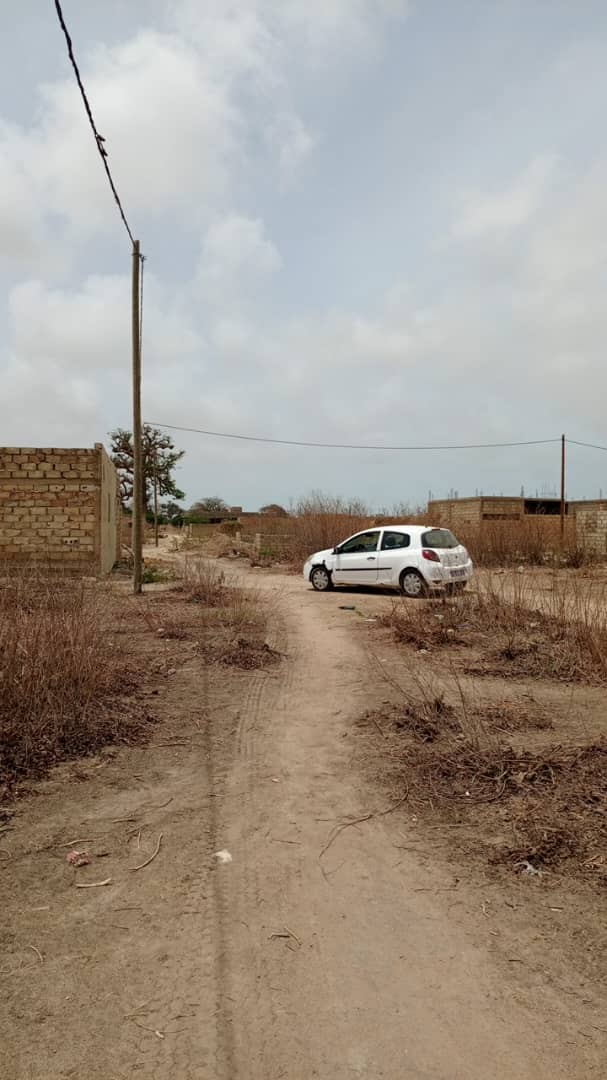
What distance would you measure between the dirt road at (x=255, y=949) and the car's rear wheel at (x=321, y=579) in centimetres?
1155

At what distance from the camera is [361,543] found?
15.4 metres

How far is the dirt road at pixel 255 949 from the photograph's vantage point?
2162 mm

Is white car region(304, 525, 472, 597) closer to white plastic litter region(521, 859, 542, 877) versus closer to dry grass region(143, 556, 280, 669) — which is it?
dry grass region(143, 556, 280, 669)

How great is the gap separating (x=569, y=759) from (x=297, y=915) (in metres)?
2.34

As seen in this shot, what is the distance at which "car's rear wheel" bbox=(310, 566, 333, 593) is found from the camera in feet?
53.4

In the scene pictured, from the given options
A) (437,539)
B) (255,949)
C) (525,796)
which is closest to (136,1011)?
(255,949)

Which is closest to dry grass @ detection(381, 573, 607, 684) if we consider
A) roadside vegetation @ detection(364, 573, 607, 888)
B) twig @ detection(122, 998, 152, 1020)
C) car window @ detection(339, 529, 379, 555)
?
roadside vegetation @ detection(364, 573, 607, 888)

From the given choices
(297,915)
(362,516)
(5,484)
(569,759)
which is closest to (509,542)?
(362,516)

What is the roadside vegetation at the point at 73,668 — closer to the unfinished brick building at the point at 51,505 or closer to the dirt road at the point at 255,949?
the dirt road at the point at 255,949

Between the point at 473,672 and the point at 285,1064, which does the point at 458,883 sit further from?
the point at 473,672

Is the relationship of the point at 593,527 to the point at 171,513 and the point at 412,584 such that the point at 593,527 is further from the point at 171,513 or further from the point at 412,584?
the point at 171,513

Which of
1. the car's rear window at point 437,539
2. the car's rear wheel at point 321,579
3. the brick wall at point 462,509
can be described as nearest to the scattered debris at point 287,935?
the car's rear window at point 437,539

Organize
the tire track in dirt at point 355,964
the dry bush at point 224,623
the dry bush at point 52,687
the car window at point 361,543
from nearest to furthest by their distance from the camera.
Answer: the tire track in dirt at point 355,964, the dry bush at point 52,687, the dry bush at point 224,623, the car window at point 361,543

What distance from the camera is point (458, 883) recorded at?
3.25 meters
